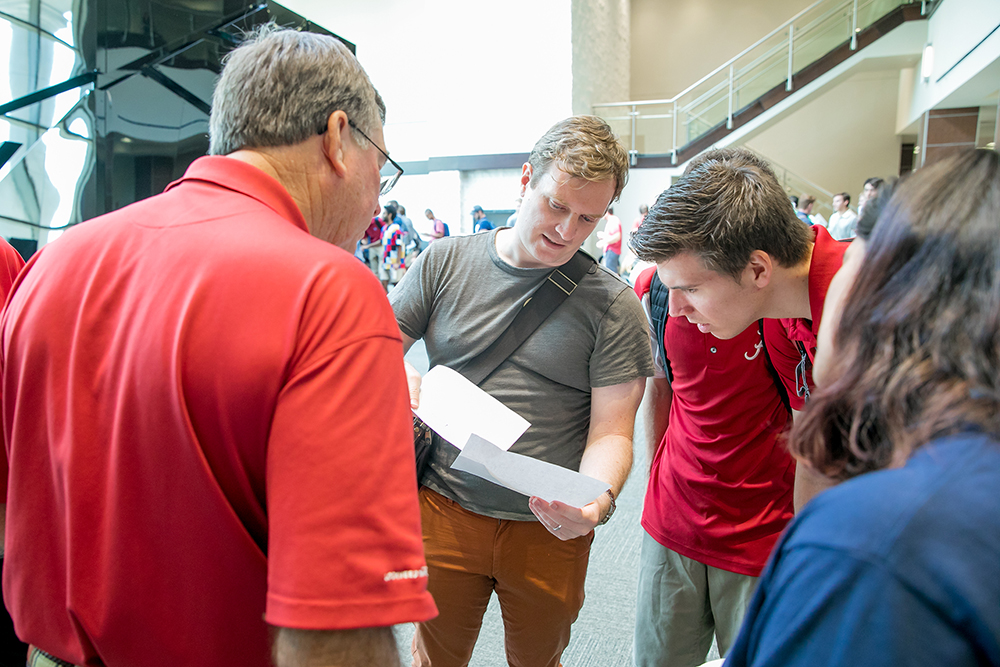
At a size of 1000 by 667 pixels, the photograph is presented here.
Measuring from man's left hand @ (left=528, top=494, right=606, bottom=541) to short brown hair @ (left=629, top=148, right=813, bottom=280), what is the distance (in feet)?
1.92

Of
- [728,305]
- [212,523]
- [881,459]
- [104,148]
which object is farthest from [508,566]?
[104,148]

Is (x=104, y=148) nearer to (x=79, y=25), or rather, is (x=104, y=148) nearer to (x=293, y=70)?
(x=79, y=25)

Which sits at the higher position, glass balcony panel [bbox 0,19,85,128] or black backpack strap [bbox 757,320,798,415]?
glass balcony panel [bbox 0,19,85,128]

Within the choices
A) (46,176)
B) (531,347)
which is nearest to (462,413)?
(531,347)

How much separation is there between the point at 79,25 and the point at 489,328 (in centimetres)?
241

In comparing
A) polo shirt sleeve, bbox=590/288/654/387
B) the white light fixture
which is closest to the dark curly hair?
polo shirt sleeve, bbox=590/288/654/387

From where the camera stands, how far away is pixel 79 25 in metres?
2.61

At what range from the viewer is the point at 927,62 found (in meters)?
10.2

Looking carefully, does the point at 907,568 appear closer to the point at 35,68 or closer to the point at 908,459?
the point at 908,459

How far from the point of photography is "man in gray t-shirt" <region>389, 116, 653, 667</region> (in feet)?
4.91

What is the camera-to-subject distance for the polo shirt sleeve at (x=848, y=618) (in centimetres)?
44

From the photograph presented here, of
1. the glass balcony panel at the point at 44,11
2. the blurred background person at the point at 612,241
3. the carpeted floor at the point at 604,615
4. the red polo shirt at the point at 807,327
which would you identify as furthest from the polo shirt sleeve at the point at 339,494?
the blurred background person at the point at 612,241

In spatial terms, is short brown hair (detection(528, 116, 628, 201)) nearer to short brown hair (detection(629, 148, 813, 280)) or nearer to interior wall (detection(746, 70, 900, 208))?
short brown hair (detection(629, 148, 813, 280))

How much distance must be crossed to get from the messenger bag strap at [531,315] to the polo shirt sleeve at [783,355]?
0.48 meters
